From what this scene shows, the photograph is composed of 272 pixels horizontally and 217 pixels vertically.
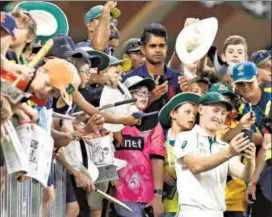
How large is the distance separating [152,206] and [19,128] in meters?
3.22

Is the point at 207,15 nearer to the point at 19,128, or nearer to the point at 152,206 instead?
the point at 152,206

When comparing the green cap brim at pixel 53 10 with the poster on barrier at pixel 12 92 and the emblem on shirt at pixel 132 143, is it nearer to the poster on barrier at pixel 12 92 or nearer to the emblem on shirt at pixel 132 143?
the emblem on shirt at pixel 132 143

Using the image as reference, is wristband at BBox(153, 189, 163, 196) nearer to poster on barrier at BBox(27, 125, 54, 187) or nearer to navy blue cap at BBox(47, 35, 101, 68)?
navy blue cap at BBox(47, 35, 101, 68)

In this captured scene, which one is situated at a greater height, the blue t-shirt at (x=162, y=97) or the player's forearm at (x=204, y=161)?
the blue t-shirt at (x=162, y=97)

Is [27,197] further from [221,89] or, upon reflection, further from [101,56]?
[221,89]

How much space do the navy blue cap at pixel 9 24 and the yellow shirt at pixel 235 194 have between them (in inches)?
150

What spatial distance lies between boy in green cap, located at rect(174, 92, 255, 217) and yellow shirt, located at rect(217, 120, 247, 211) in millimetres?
806

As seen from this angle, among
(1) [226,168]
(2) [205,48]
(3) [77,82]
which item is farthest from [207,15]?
(3) [77,82]

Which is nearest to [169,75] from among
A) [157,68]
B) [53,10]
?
[157,68]

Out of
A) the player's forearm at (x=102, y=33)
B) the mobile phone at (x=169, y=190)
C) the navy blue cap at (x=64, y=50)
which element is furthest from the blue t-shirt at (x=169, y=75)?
the navy blue cap at (x=64, y=50)

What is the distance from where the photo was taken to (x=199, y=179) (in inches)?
506

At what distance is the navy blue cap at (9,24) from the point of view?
10.4 m

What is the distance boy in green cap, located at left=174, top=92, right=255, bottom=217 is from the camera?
12766 millimetres

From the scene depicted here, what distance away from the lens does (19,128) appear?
35.1 feet
